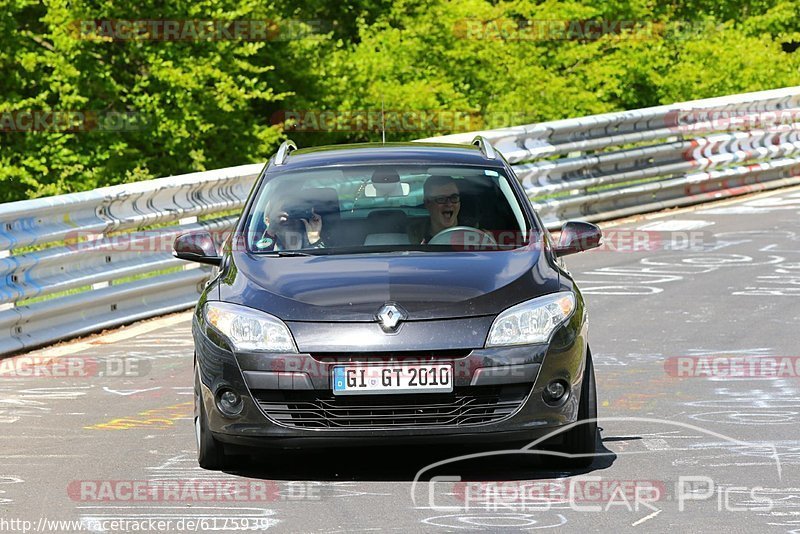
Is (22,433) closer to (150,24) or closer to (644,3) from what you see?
(150,24)

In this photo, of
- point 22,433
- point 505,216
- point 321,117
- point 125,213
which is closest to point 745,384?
point 505,216

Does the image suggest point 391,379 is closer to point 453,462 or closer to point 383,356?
point 383,356

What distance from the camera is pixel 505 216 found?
27.2ft

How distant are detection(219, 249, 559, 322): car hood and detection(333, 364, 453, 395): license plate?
8.2 inches

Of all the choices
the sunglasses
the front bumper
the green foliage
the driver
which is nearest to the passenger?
the driver

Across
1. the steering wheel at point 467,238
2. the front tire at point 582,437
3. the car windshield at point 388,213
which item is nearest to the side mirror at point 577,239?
the car windshield at point 388,213

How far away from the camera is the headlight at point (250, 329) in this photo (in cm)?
703

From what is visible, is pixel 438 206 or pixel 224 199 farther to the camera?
pixel 224 199

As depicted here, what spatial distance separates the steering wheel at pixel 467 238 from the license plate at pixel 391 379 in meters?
1.13

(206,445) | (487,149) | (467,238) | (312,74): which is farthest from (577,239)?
(312,74)

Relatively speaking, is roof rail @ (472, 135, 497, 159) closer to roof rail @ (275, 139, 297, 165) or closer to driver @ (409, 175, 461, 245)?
driver @ (409, 175, 461, 245)

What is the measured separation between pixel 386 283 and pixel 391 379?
1.59 ft

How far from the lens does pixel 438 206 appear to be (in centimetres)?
824

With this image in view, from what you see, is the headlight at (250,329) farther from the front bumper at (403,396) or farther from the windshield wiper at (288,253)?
the windshield wiper at (288,253)
